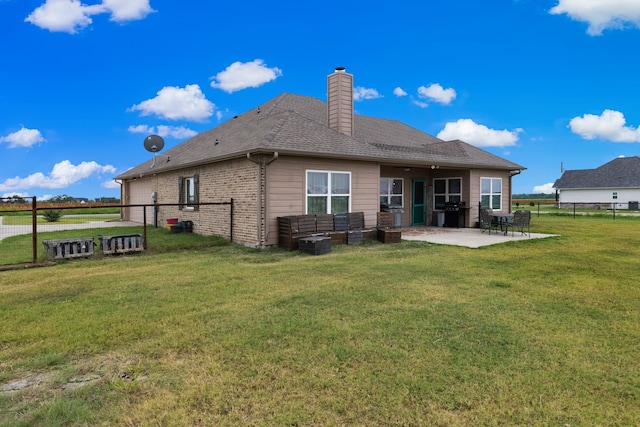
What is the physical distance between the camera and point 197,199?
1415 centimetres

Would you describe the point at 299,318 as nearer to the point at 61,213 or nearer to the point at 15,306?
the point at 15,306

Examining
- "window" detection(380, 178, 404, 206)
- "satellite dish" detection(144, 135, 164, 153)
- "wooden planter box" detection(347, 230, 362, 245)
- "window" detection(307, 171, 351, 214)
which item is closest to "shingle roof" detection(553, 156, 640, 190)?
"window" detection(380, 178, 404, 206)

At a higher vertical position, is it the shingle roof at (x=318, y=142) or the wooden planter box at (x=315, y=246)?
A: the shingle roof at (x=318, y=142)

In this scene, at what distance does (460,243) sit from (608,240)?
5489 millimetres

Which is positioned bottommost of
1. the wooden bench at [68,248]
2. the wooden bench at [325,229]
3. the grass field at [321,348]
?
the grass field at [321,348]

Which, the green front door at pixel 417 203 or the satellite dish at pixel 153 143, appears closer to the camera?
the satellite dish at pixel 153 143

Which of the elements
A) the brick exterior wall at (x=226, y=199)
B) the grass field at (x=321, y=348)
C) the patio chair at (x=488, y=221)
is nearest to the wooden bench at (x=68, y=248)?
the grass field at (x=321, y=348)

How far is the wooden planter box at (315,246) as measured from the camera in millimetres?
9484

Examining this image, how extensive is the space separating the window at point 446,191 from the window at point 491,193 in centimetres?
107

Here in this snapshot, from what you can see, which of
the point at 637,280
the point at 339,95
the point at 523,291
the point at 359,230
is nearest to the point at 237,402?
the point at 523,291

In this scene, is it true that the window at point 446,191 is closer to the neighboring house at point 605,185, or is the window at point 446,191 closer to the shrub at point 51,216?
the shrub at point 51,216

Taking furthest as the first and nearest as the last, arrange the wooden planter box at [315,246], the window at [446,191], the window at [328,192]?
1. the window at [446,191]
2. the window at [328,192]
3. the wooden planter box at [315,246]

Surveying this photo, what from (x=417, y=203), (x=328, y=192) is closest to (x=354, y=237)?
(x=328, y=192)

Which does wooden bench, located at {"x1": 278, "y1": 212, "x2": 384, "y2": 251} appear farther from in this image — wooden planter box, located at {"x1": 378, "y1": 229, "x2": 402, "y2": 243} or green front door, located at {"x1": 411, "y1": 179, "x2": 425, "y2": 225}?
green front door, located at {"x1": 411, "y1": 179, "x2": 425, "y2": 225}
